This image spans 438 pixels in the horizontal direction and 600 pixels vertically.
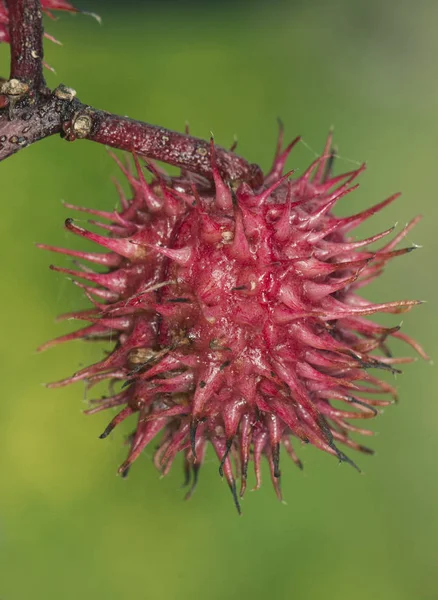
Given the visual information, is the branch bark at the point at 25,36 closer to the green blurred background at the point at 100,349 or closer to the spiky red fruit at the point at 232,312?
the spiky red fruit at the point at 232,312

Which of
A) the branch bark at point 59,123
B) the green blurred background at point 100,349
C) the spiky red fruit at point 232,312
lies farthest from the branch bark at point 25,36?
the green blurred background at point 100,349

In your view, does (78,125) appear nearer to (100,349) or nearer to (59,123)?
(59,123)

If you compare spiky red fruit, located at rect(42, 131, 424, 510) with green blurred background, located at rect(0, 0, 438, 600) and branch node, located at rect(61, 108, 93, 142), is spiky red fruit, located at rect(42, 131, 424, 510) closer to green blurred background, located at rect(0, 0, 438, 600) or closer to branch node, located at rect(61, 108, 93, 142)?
branch node, located at rect(61, 108, 93, 142)

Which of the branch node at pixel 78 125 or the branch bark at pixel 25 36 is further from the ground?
the branch bark at pixel 25 36

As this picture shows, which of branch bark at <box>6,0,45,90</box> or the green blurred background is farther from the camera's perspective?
the green blurred background

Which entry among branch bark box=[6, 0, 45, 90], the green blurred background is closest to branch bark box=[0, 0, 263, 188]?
branch bark box=[6, 0, 45, 90]

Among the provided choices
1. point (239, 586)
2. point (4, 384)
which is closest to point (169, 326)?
point (4, 384)
